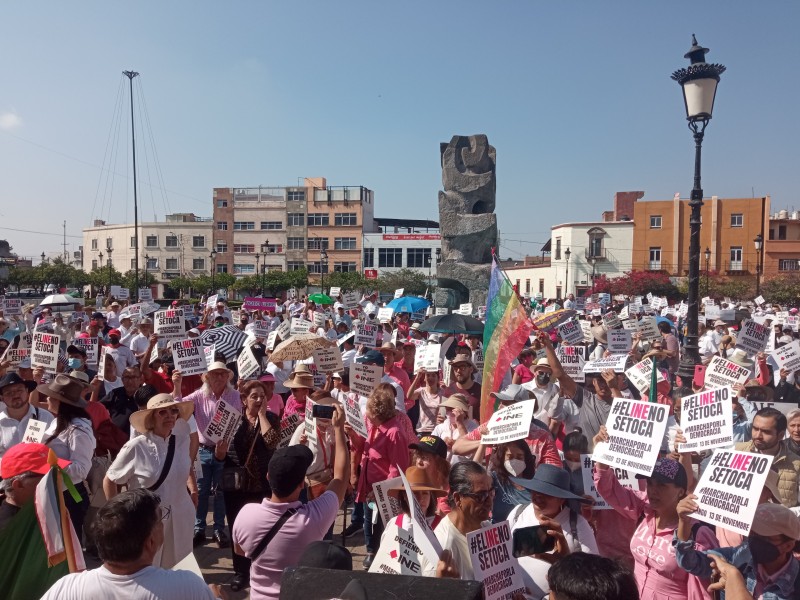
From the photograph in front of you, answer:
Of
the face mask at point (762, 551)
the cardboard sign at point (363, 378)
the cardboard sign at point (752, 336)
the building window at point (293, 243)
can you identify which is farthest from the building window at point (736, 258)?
the face mask at point (762, 551)

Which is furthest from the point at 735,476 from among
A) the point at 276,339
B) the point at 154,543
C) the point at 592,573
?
the point at 276,339

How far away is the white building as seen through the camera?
3226 inches

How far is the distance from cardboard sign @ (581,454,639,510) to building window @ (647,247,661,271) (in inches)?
2384

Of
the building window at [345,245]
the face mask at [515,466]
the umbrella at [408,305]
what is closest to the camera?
the face mask at [515,466]

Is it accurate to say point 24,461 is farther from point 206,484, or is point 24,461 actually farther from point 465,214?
point 465,214

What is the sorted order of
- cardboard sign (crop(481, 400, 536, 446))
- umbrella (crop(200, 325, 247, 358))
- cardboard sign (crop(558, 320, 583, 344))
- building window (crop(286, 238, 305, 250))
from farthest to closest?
building window (crop(286, 238, 305, 250))
cardboard sign (crop(558, 320, 583, 344))
umbrella (crop(200, 325, 247, 358))
cardboard sign (crop(481, 400, 536, 446))

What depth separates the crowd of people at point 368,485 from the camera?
288 cm

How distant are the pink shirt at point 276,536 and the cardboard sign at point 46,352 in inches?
206

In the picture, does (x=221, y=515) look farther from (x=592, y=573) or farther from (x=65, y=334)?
(x=65, y=334)

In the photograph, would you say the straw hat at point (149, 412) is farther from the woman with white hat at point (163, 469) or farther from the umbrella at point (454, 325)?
the umbrella at point (454, 325)

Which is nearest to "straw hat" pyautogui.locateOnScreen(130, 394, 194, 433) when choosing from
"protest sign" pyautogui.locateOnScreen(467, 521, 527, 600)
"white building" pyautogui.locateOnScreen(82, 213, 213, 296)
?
"protest sign" pyautogui.locateOnScreen(467, 521, 527, 600)

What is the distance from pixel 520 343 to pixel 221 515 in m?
3.46

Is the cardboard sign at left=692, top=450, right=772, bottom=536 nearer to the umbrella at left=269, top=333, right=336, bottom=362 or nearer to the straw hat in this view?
the straw hat

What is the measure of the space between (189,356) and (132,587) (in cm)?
514
